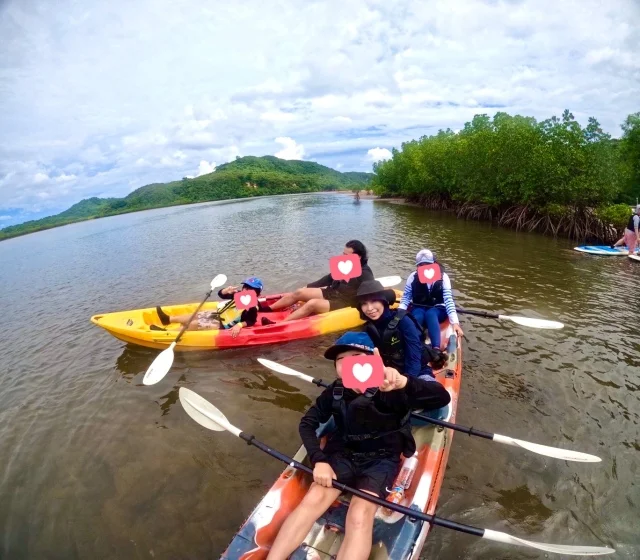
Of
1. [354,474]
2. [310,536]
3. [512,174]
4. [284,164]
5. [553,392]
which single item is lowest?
[553,392]

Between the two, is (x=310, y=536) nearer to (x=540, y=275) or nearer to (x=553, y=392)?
(x=553, y=392)

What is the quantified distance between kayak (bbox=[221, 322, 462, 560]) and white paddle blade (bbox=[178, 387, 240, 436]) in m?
1.09

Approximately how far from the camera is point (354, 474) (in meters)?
3.29

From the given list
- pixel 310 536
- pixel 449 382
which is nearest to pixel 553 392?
pixel 449 382

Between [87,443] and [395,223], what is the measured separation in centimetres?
2345

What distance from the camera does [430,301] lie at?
644cm

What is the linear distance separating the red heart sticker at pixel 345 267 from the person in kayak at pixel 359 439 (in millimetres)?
3784

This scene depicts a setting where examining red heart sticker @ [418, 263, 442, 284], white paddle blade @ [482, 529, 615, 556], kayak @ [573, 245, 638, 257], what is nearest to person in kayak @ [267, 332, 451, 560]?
white paddle blade @ [482, 529, 615, 556]

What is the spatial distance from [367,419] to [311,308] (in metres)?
4.69

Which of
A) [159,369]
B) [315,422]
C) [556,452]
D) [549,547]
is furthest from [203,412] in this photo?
[556,452]

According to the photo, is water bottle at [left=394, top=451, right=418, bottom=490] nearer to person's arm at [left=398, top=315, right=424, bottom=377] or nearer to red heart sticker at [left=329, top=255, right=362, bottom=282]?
person's arm at [left=398, top=315, right=424, bottom=377]

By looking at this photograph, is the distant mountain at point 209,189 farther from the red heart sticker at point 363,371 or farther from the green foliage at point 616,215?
the red heart sticker at point 363,371

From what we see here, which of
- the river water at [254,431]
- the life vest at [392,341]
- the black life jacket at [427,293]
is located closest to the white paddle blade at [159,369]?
the river water at [254,431]

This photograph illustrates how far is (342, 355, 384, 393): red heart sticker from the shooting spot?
116 inches
